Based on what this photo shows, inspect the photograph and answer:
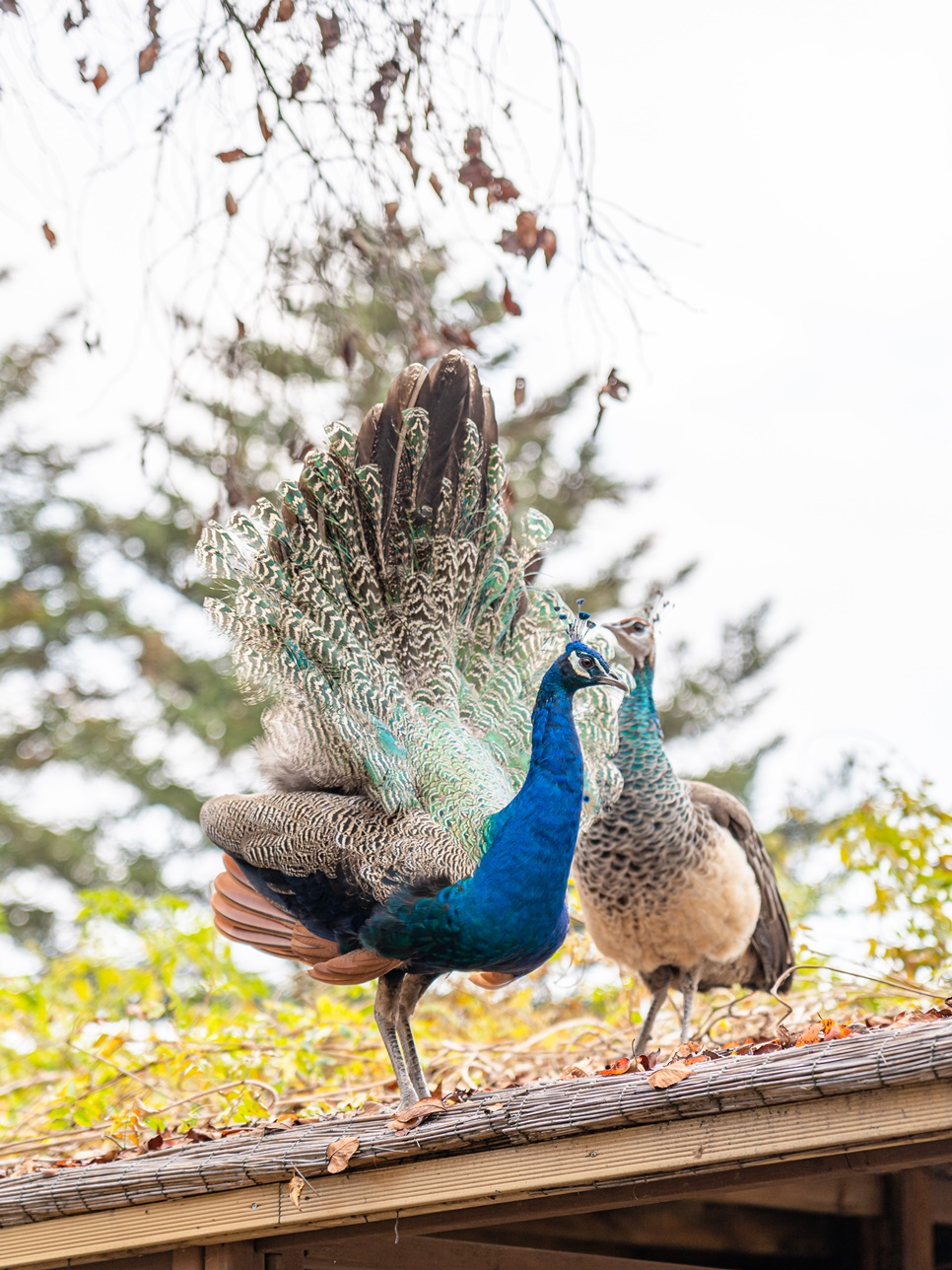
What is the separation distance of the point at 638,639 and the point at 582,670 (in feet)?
6.28

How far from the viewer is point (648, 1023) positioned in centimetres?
542

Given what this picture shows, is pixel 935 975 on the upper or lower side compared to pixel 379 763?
lower

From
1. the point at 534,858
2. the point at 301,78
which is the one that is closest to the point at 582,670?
the point at 534,858

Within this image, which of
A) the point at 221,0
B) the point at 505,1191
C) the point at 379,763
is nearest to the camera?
the point at 505,1191

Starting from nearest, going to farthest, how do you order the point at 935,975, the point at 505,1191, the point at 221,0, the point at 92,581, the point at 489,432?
the point at 505,1191 < the point at 221,0 < the point at 489,432 < the point at 935,975 < the point at 92,581

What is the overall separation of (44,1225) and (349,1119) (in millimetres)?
745

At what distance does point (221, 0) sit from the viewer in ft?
12.8

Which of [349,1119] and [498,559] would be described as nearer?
[349,1119]

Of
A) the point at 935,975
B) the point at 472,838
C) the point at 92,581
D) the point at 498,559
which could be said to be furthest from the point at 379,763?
the point at 92,581

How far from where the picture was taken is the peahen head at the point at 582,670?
397 cm

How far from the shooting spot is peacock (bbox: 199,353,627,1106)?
3.87 meters

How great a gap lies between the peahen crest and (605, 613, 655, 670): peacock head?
1080mm

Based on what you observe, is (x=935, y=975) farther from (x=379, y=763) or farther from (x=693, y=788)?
(x=379, y=763)

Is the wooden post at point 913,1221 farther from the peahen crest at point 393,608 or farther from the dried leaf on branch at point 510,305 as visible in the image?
the dried leaf on branch at point 510,305
